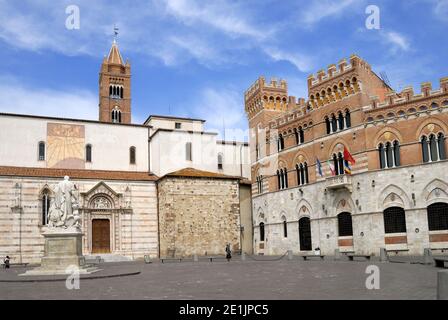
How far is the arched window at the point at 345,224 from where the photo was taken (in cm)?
3491

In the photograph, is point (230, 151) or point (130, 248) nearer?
point (130, 248)

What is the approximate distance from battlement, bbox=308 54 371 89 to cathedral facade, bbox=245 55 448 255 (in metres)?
0.09

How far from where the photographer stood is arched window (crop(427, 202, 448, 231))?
1172 inches

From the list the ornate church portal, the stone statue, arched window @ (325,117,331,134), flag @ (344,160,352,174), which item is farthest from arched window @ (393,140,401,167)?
the ornate church portal

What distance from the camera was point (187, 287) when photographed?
15102 mm

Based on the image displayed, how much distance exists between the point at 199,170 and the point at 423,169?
22825 millimetres

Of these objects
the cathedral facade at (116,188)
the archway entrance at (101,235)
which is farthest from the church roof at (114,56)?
the archway entrance at (101,235)

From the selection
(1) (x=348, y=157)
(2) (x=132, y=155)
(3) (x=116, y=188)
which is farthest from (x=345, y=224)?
(2) (x=132, y=155)

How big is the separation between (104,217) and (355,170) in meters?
22.1

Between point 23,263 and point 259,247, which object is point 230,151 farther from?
point 23,263

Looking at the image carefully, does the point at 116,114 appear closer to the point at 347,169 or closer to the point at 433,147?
the point at 347,169
